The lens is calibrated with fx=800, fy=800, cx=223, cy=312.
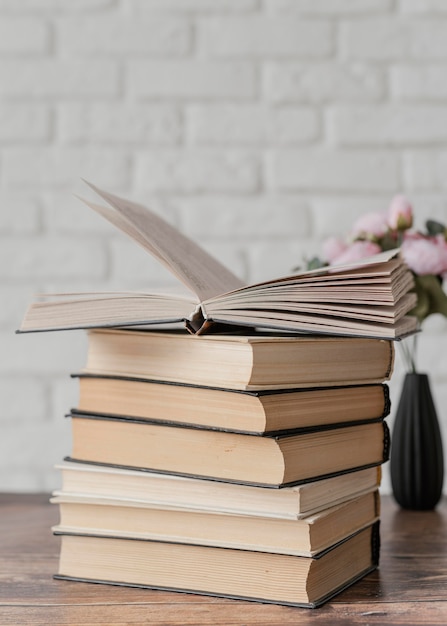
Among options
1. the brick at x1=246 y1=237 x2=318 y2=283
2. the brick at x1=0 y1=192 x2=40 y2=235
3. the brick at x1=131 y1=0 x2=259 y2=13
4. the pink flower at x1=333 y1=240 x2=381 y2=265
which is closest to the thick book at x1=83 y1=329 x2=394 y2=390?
the pink flower at x1=333 y1=240 x2=381 y2=265

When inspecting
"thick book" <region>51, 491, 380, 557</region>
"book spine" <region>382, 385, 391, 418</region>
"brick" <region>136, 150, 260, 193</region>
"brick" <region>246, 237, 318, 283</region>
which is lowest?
"thick book" <region>51, 491, 380, 557</region>

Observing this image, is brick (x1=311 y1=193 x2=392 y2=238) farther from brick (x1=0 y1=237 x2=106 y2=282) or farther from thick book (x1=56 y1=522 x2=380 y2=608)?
thick book (x1=56 y1=522 x2=380 y2=608)

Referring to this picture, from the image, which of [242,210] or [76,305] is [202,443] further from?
[242,210]

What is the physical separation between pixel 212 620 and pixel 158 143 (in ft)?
3.69

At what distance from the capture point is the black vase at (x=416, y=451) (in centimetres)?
111

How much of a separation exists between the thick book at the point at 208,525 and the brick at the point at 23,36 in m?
1.14

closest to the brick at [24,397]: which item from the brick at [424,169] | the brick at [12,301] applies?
the brick at [12,301]

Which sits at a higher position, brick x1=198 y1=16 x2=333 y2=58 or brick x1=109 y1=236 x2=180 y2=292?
brick x1=198 y1=16 x2=333 y2=58

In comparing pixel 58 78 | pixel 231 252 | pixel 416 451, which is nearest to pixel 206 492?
pixel 416 451

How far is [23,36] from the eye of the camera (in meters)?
1.60

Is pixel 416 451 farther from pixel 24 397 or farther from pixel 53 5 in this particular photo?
pixel 53 5

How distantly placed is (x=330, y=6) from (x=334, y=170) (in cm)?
32

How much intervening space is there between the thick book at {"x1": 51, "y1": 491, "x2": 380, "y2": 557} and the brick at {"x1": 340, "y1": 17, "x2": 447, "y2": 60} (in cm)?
108

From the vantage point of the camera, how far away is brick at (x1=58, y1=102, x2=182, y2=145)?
5.20ft
